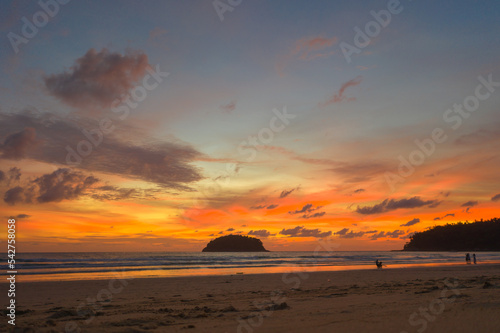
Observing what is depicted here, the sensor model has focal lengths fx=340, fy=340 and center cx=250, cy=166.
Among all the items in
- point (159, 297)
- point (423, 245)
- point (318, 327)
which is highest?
point (318, 327)

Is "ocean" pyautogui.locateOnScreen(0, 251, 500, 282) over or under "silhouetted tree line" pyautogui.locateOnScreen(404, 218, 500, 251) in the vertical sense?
→ over

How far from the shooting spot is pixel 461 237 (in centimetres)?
16075

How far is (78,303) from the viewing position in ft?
44.2

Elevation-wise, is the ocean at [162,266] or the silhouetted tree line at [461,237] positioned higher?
the ocean at [162,266]

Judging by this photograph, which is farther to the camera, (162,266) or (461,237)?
(461,237)

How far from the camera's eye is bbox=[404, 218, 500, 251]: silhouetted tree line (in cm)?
14788

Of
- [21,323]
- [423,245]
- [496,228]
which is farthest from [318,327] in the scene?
[423,245]

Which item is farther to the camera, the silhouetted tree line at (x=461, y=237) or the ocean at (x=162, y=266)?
the silhouetted tree line at (x=461, y=237)

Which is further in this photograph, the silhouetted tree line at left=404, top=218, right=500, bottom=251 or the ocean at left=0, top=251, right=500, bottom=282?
the silhouetted tree line at left=404, top=218, right=500, bottom=251

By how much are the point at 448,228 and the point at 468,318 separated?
196 m

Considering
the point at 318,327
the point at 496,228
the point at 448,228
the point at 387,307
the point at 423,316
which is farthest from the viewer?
the point at 448,228

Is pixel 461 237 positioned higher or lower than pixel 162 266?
lower

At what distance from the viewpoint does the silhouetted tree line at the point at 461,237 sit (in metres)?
148

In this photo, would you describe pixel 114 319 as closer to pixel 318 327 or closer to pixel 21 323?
pixel 21 323
